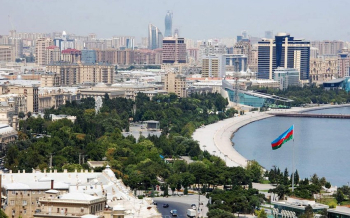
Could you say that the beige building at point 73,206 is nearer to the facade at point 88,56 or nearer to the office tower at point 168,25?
the facade at point 88,56

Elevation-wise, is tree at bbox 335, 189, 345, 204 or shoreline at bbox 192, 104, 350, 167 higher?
tree at bbox 335, 189, 345, 204

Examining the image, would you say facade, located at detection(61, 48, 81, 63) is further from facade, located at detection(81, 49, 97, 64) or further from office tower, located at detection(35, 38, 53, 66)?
facade, located at detection(81, 49, 97, 64)

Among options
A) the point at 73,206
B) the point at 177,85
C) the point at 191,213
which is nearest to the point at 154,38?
the point at 177,85

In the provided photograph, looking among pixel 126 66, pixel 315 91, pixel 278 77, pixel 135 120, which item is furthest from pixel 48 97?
pixel 126 66

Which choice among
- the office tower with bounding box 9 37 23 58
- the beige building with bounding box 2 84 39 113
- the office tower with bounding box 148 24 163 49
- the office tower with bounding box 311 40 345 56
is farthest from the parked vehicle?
the office tower with bounding box 148 24 163 49

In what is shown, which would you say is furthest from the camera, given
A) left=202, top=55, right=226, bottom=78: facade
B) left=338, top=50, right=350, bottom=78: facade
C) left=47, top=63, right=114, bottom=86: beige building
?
left=338, top=50, right=350, bottom=78: facade

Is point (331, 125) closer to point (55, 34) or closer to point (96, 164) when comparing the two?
point (96, 164)
